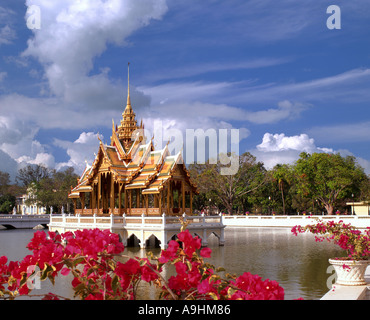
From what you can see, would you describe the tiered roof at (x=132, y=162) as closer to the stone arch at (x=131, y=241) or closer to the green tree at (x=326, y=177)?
the stone arch at (x=131, y=241)

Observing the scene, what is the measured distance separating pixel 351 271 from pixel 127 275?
7622 millimetres

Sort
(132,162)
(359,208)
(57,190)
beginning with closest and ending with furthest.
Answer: (132,162), (359,208), (57,190)

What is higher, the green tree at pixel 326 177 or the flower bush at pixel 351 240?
the green tree at pixel 326 177

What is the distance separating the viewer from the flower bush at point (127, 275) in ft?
10.7

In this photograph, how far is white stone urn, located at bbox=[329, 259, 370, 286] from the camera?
9430mm

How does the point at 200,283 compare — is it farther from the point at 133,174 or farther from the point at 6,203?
the point at 6,203

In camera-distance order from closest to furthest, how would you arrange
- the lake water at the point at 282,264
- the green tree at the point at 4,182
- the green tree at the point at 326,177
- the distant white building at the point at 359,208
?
1. the lake water at the point at 282,264
2. the green tree at the point at 326,177
3. the distant white building at the point at 359,208
4. the green tree at the point at 4,182

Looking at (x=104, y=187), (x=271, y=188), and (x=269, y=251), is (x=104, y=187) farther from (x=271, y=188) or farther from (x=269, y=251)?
(x=271, y=188)

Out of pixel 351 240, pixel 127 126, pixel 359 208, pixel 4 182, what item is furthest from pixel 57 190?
pixel 351 240

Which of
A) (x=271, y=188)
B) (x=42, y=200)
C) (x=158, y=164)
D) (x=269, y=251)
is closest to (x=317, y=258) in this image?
(x=269, y=251)

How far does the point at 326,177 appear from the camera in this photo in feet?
174

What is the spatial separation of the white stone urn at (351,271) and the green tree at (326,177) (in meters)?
44.1

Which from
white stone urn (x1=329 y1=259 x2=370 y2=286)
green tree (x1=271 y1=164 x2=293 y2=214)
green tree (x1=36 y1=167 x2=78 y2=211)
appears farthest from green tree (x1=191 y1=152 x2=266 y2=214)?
white stone urn (x1=329 y1=259 x2=370 y2=286)

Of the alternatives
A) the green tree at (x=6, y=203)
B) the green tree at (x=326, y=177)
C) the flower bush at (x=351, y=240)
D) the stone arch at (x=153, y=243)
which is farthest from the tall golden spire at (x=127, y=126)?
the green tree at (x=6, y=203)
